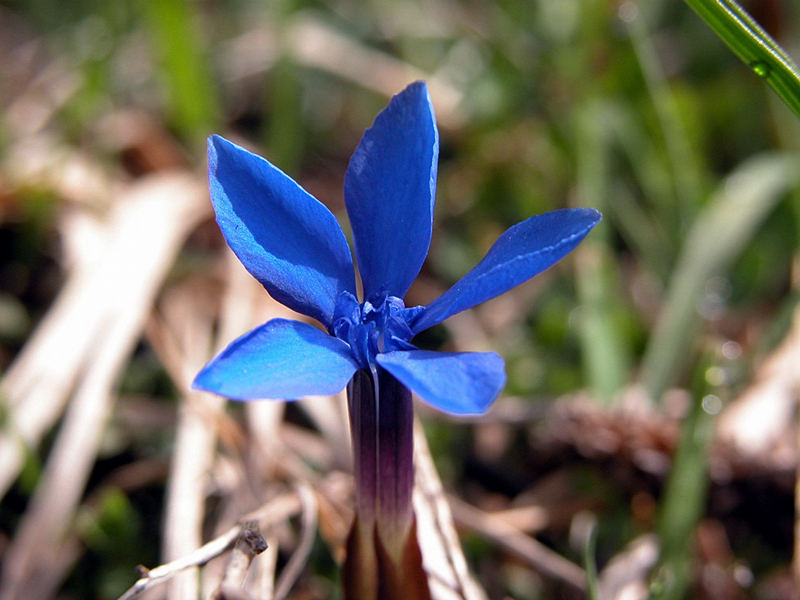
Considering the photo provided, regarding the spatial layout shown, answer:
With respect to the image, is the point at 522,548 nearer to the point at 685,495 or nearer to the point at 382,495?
the point at 685,495

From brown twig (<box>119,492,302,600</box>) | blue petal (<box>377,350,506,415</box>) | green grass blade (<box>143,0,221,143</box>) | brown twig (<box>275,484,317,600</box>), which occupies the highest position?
green grass blade (<box>143,0,221,143</box>)

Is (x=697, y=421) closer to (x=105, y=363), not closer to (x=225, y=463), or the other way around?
(x=225, y=463)

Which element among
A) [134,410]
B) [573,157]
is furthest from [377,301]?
[573,157]

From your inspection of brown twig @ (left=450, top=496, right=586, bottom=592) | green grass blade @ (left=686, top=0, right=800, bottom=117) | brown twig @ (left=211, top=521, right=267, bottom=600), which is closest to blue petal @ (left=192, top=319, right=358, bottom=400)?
brown twig @ (left=211, top=521, right=267, bottom=600)

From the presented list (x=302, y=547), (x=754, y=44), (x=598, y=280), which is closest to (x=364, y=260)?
(x=302, y=547)

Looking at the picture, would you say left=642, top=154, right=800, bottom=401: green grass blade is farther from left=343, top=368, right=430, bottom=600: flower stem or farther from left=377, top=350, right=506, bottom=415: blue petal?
left=377, top=350, right=506, bottom=415: blue petal

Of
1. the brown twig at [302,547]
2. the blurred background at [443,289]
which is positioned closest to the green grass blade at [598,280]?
the blurred background at [443,289]
